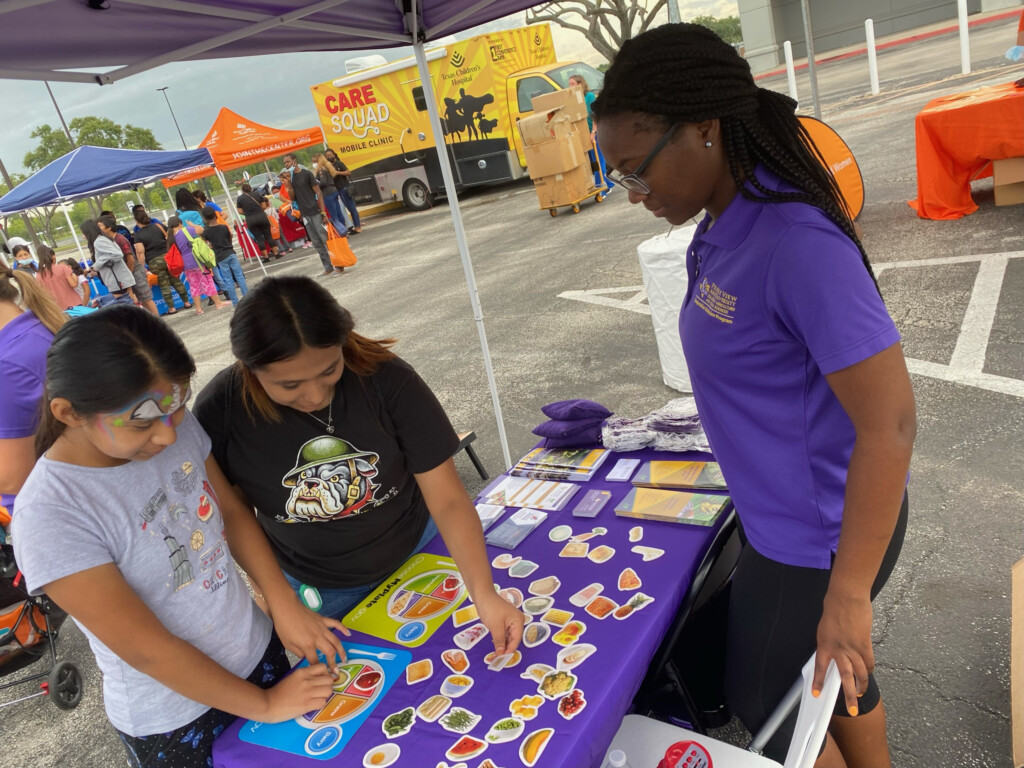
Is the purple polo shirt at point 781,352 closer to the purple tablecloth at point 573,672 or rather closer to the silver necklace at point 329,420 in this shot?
the purple tablecloth at point 573,672

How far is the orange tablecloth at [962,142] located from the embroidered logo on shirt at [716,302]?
5647 millimetres

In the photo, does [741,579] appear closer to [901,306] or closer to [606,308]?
[901,306]

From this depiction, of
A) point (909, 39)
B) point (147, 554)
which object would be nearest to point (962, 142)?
point (147, 554)

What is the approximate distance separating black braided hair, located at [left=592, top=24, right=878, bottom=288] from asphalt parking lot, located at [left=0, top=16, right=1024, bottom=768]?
1423 millimetres

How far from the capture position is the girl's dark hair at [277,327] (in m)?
1.50

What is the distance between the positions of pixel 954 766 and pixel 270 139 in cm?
1513

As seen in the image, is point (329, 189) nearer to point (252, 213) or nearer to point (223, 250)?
point (252, 213)

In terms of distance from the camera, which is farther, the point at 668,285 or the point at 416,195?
the point at 416,195

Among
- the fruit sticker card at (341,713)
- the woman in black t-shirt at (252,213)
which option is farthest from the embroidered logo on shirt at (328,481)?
the woman in black t-shirt at (252,213)

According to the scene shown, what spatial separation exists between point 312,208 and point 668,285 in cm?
869

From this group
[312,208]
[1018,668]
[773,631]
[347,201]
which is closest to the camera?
[773,631]

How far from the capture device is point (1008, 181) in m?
5.66

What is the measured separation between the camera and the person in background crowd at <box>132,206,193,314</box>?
11.5 meters

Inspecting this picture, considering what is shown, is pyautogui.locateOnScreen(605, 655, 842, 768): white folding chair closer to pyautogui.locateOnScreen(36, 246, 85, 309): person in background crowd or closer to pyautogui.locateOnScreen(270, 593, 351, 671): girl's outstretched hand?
pyautogui.locateOnScreen(270, 593, 351, 671): girl's outstretched hand
